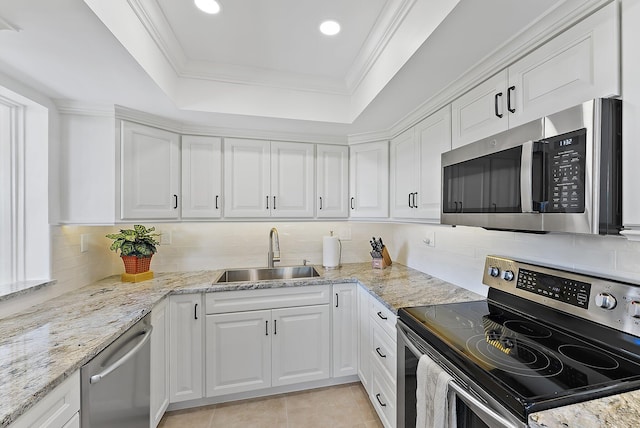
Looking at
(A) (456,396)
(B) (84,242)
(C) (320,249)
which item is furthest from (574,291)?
(B) (84,242)

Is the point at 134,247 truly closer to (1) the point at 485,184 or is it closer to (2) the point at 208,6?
(2) the point at 208,6

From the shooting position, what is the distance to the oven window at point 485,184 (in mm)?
1061

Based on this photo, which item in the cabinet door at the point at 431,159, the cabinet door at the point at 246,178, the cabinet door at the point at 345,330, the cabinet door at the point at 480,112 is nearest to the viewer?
the cabinet door at the point at 480,112

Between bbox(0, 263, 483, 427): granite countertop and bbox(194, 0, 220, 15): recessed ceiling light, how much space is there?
1.61 m

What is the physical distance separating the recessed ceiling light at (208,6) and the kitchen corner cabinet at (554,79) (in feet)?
4.51

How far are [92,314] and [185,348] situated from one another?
67 cm

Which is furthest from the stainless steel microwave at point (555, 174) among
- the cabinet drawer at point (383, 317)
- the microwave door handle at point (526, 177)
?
the cabinet drawer at point (383, 317)

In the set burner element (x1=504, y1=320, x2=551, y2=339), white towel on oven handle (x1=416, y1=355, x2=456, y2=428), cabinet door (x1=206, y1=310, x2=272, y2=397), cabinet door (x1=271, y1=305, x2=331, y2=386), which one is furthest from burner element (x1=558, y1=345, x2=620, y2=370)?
cabinet door (x1=206, y1=310, x2=272, y2=397)

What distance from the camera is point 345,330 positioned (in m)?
2.18

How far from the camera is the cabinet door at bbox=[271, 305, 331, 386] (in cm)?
206

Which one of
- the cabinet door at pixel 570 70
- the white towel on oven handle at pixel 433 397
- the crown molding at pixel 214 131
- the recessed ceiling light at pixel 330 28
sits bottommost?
the white towel on oven handle at pixel 433 397

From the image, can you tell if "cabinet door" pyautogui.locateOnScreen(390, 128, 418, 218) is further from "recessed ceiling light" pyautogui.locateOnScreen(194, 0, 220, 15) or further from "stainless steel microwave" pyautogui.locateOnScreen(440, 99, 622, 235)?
"recessed ceiling light" pyautogui.locateOnScreen(194, 0, 220, 15)

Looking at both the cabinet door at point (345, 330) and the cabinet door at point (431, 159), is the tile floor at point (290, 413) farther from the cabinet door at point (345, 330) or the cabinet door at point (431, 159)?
the cabinet door at point (431, 159)

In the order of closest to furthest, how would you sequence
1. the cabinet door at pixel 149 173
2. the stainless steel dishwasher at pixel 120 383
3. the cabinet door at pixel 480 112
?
the stainless steel dishwasher at pixel 120 383, the cabinet door at pixel 480 112, the cabinet door at pixel 149 173
